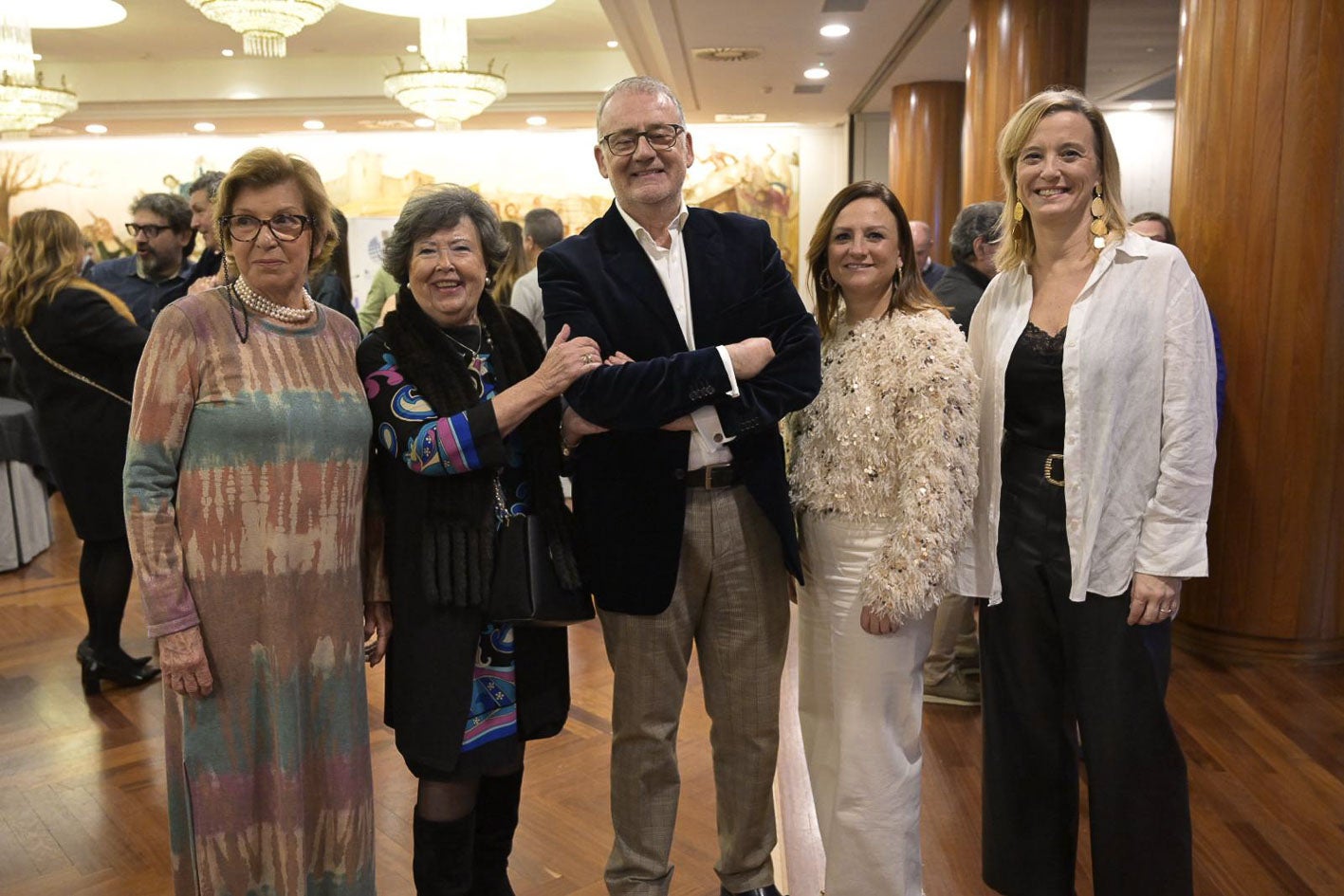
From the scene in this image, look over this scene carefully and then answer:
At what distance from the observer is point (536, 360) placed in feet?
8.09

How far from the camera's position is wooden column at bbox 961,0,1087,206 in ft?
23.3

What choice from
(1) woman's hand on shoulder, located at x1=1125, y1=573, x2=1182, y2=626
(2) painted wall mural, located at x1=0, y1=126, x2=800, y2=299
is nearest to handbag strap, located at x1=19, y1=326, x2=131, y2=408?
(1) woman's hand on shoulder, located at x1=1125, y1=573, x2=1182, y2=626

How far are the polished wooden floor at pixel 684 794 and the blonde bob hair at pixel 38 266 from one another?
1.54 m

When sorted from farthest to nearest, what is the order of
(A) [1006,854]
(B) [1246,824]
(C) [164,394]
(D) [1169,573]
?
(B) [1246,824] → (A) [1006,854] → (D) [1169,573] → (C) [164,394]

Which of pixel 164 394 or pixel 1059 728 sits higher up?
pixel 164 394

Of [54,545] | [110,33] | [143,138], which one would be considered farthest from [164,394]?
[143,138]

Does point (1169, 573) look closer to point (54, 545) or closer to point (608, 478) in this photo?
point (608, 478)

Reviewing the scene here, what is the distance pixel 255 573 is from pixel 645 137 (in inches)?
45.5

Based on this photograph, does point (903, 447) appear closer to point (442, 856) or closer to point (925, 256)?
point (442, 856)

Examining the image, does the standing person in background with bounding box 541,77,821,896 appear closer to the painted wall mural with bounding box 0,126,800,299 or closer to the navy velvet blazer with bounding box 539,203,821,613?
the navy velvet blazer with bounding box 539,203,821,613

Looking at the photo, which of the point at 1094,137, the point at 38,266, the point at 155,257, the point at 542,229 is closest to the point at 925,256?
the point at 542,229

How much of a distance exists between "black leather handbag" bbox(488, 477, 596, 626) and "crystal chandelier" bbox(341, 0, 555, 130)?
8.42 metres

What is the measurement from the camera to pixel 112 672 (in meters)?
4.61

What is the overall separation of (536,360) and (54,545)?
19.6ft
